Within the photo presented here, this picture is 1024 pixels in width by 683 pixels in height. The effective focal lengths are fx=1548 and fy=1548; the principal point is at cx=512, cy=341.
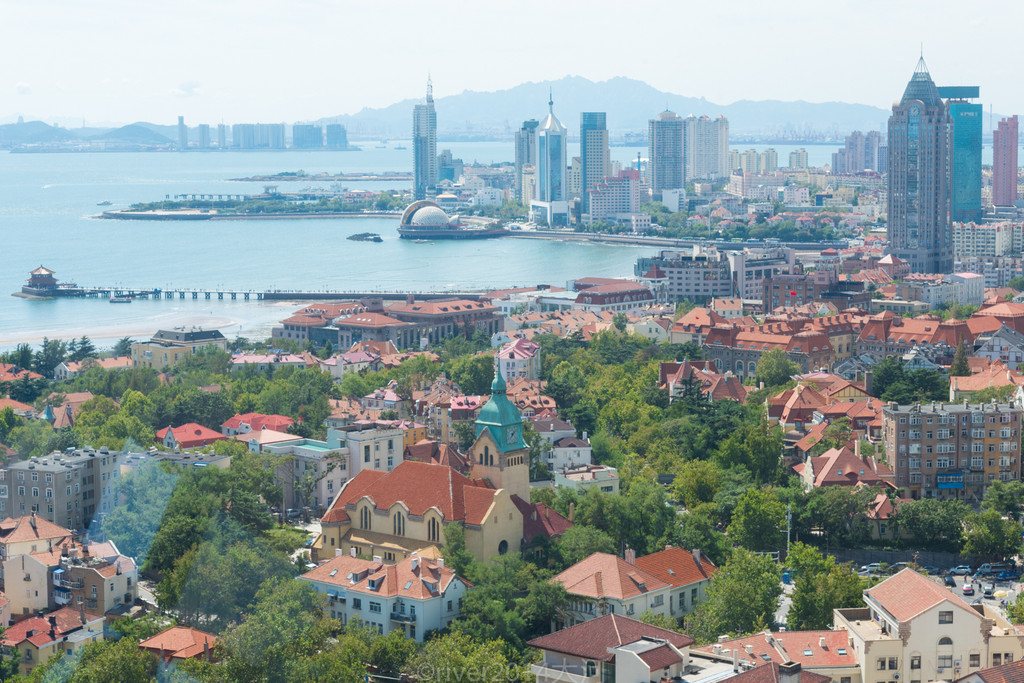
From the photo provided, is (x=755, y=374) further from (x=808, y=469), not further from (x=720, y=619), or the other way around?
(x=720, y=619)

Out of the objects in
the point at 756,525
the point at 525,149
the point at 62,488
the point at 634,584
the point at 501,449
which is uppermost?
the point at 525,149

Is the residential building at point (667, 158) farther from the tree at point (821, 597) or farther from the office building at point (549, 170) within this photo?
the tree at point (821, 597)

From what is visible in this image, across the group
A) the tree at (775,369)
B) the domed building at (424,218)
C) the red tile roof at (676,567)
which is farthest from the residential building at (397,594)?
the domed building at (424,218)

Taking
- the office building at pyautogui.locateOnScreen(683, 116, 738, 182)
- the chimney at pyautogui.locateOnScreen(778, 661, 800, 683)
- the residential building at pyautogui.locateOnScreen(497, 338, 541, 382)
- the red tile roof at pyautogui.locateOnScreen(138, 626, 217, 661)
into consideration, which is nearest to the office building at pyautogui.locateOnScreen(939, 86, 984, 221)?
the residential building at pyautogui.locateOnScreen(497, 338, 541, 382)

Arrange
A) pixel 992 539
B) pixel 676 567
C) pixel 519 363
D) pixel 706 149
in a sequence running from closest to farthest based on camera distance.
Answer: pixel 676 567, pixel 992 539, pixel 519 363, pixel 706 149

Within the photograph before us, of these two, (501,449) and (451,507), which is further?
(501,449)

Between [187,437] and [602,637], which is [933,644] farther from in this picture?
[187,437]

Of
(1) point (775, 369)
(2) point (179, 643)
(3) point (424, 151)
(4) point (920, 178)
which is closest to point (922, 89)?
(4) point (920, 178)
